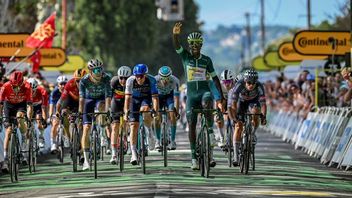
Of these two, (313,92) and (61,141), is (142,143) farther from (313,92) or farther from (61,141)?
(313,92)

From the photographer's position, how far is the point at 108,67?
8944 cm

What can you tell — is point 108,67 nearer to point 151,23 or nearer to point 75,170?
point 151,23

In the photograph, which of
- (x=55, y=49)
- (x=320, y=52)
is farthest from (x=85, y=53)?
(x=320, y=52)

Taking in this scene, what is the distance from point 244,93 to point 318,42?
17.6 m

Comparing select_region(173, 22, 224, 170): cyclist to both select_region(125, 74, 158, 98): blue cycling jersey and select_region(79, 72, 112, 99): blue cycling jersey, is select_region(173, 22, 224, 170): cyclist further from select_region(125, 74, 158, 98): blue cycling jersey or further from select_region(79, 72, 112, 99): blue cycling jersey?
select_region(79, 72, 112, 99): blue cycling jersey

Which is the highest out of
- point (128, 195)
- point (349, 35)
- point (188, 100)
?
point (349, 35)

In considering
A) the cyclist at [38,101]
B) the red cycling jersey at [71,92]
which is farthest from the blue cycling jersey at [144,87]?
the cyclist at [38,101]

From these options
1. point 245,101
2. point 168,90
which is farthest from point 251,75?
point 168,90

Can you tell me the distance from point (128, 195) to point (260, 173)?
5743 millimetres

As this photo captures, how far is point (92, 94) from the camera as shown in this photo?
24312 mm

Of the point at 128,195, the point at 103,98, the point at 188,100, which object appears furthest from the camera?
the point at 103,98

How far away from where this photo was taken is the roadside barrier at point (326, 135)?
86.6 ft

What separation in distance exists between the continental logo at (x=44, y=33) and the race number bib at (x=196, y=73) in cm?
1912

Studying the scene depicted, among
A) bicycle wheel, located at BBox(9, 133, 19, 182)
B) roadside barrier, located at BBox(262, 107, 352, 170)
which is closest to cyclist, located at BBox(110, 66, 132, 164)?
bicycle wheel, located at BBox(9, 133, 19, 182)
